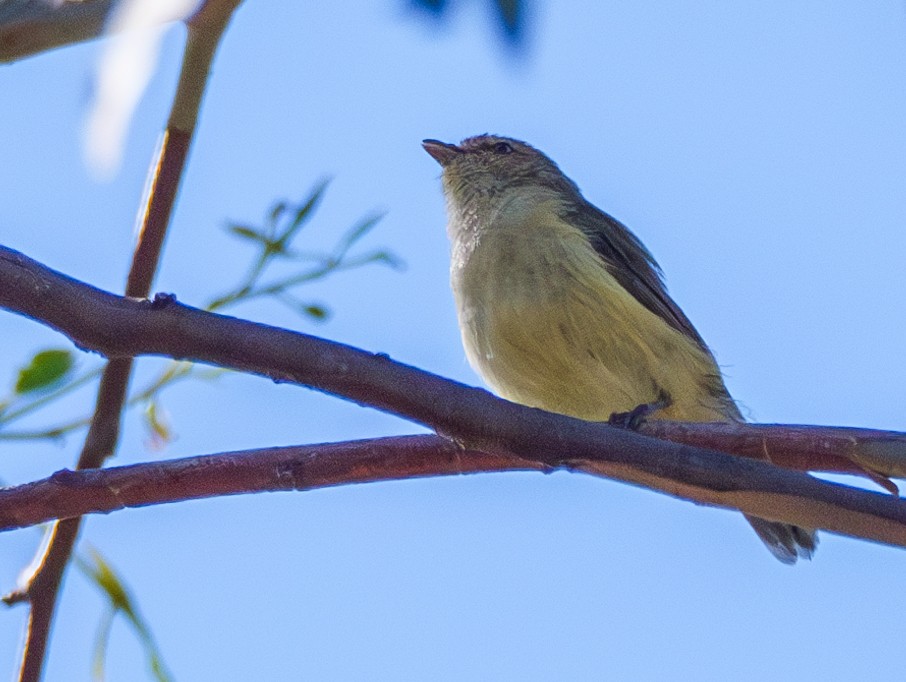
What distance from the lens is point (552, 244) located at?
15.9 ft

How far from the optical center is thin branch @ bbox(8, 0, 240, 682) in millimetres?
2629

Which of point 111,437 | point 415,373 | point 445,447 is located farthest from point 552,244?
point 415,373

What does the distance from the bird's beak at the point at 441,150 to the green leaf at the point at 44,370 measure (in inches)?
145

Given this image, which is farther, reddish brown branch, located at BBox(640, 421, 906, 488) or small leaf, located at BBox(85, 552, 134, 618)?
small leaf, located at BBox(85, 552, 134, 618)

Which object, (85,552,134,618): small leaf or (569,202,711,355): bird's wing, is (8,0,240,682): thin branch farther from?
(569,202,711,355): bird's wing

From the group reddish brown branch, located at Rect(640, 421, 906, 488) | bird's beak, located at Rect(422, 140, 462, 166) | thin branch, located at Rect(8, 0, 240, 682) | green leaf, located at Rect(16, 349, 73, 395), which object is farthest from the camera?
bird's beak, located at Rect(422, 140, 462, 166)

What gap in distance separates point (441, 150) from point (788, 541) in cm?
277

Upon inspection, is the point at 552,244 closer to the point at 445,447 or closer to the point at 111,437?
the point at 111,437

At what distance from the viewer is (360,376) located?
188cm

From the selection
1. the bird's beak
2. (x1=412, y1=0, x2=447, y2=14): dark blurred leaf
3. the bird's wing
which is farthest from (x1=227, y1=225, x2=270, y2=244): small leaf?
the bird's beak

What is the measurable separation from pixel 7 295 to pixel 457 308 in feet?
10.5

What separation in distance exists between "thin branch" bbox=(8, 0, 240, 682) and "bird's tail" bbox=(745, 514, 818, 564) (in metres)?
2.83

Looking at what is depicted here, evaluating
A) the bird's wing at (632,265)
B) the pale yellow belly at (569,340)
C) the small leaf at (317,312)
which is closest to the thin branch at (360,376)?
the small leaf at (317,312)

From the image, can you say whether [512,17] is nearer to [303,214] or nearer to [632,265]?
[303,214]
